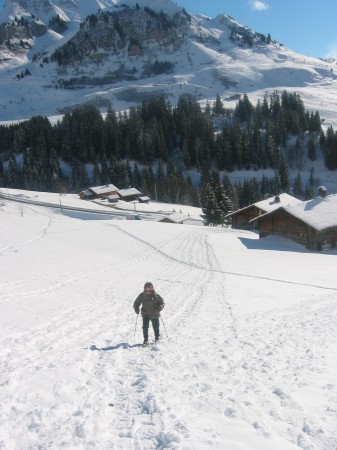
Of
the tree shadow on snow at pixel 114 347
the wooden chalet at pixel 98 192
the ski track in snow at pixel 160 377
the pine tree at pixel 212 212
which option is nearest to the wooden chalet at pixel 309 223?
the pine tree at pixel 212 212

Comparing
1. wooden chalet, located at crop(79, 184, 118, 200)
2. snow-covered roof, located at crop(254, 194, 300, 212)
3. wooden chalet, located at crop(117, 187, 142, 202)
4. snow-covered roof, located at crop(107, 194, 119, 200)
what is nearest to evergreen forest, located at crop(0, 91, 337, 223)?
wooden chalet, located at crop(117, 187, 142, 202)

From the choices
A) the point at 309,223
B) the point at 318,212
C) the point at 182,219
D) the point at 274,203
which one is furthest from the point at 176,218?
the point at 309,223

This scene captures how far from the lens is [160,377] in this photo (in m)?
8.52

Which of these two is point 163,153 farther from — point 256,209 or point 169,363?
point 169,363

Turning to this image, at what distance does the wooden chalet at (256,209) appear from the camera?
57.0 meters

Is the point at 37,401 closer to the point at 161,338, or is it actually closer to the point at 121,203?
the point at 161,338

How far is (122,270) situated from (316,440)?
20303 mm

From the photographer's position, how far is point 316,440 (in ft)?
19.5

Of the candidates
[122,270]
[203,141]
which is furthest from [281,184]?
[122,270]

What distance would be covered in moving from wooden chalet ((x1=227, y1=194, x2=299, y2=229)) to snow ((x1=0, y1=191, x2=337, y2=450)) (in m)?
33.8

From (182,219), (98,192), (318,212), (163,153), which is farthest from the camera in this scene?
(163,153)

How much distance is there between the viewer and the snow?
627cm

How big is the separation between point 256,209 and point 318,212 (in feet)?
54.9

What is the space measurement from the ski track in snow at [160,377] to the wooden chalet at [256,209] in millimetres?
42197
